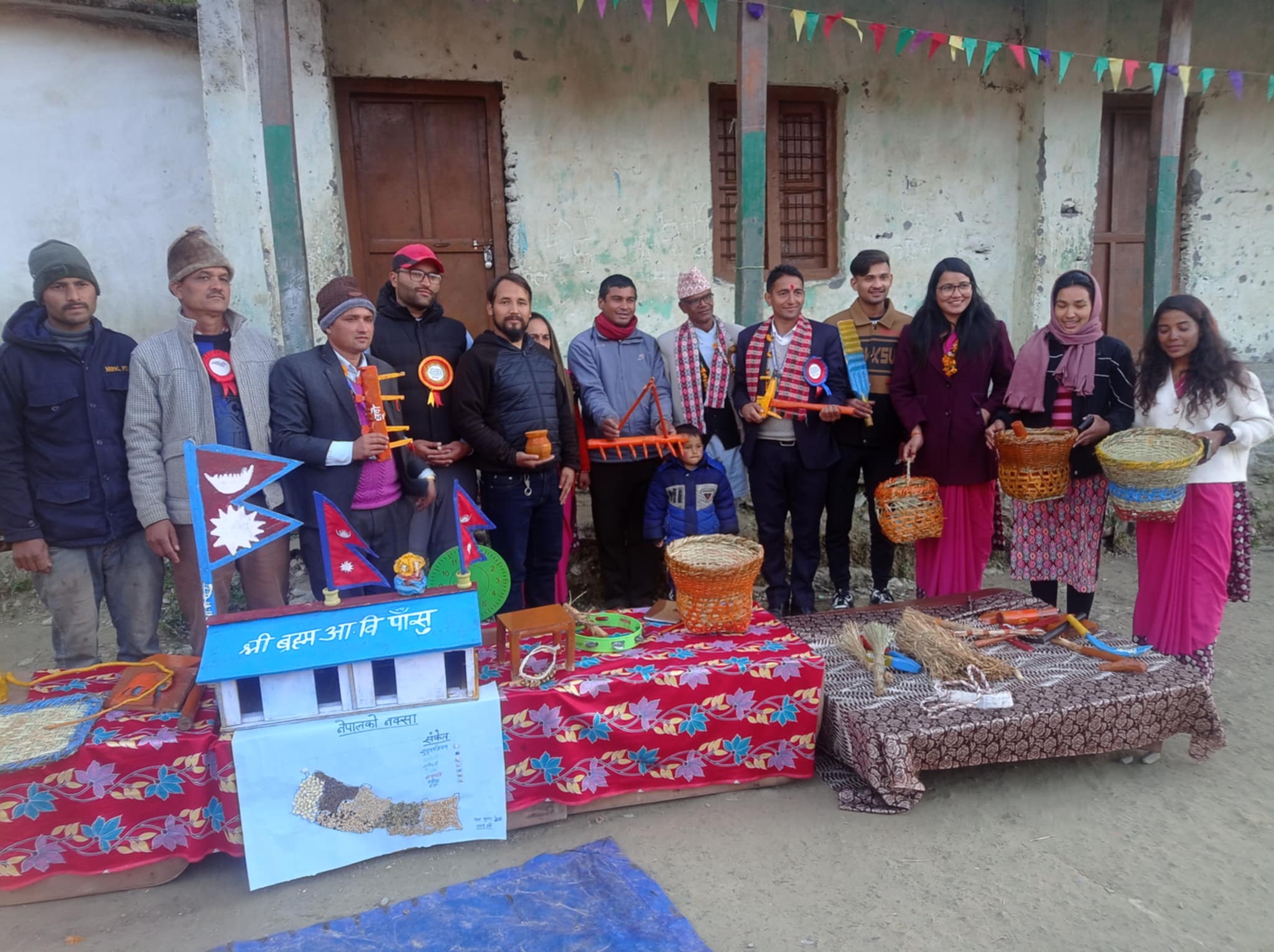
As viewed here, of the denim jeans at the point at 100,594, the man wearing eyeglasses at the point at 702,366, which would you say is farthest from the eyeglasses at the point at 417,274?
the denim jeans at the point at 100,594

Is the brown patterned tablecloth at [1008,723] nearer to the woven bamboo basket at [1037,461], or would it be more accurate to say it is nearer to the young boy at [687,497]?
the woven bamboo basket at [1037,461]

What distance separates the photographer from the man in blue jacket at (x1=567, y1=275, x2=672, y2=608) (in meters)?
4.14

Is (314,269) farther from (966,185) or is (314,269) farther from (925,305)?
(966,185)

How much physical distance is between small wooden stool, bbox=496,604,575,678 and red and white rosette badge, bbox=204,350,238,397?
135cm

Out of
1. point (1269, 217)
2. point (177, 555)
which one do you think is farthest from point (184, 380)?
point (1269, 217)

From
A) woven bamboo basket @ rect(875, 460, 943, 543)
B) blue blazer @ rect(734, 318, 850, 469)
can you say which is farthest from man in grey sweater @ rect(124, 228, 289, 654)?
woven bamboo basket @ rect(875, 460, 943, 543)

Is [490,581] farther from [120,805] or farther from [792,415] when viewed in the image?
[792,415]

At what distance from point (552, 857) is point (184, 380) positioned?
214cm

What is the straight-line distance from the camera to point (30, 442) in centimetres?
316

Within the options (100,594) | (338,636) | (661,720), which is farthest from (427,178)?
(661,720)

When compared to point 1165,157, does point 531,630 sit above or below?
below

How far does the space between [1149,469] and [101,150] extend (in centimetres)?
627

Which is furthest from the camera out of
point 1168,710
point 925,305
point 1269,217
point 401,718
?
point 1269,217

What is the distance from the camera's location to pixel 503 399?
3.79 meters
